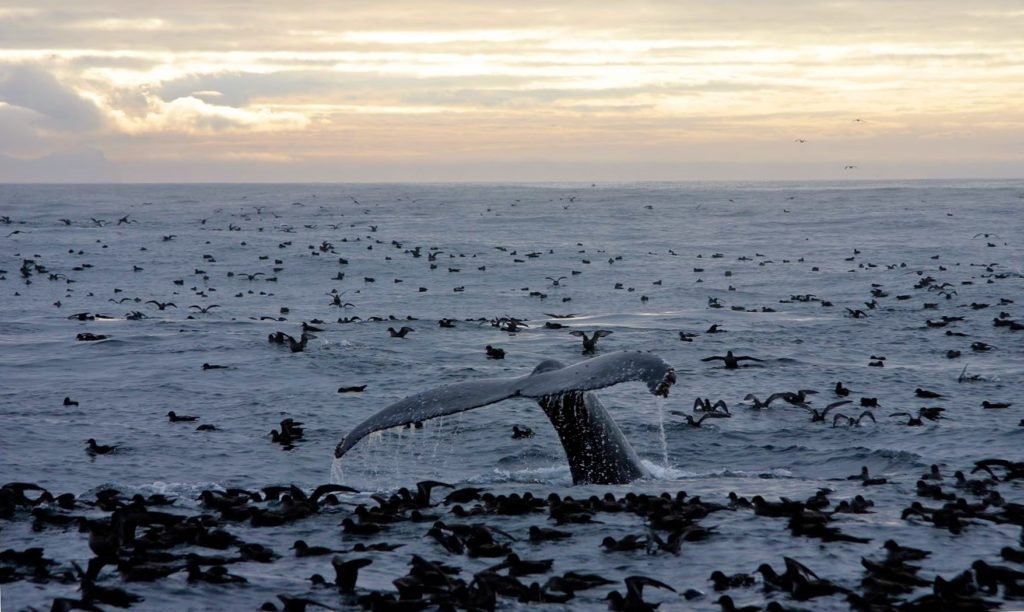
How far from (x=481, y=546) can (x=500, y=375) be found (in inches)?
540

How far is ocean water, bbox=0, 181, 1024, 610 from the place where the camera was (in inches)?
416

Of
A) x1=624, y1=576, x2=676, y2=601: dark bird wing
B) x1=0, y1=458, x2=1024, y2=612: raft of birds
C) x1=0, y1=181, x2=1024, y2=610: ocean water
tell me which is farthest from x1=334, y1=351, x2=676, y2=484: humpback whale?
x1=624, y1=576, x2=676, y2=601: dark bird wing

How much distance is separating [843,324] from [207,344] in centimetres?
1749

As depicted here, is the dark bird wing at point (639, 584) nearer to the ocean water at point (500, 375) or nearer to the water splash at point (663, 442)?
the ocean water at point (500, 375)

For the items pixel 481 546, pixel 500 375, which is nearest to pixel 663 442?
pixel 481 546

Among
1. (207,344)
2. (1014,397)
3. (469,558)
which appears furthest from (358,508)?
(207,344)

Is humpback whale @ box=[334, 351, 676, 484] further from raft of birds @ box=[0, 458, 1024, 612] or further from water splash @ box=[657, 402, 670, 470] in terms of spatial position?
raft of birds @ box=[0, 458, 1024, 612]

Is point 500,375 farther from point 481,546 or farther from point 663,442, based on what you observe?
point 481,546

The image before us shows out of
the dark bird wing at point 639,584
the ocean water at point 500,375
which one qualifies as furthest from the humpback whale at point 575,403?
the dark bird wing at point 639,584

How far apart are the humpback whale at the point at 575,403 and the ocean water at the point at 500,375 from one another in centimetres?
39

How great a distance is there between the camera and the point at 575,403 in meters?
12.5

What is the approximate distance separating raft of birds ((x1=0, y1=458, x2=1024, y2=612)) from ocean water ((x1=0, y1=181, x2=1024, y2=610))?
15 centimetres

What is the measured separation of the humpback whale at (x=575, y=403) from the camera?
1009 cm

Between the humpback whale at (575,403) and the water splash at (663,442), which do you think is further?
the water splash at (663,442)
